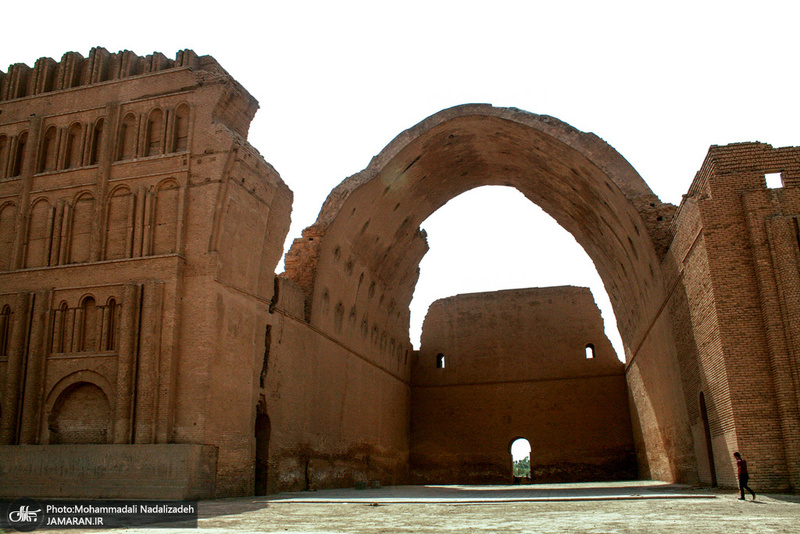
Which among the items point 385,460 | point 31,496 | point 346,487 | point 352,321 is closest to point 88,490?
point 31,496

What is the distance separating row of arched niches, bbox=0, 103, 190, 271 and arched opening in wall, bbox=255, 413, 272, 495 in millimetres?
4083

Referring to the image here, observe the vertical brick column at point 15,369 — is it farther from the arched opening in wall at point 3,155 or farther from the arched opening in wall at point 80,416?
the arched opening in wall at point 3,155

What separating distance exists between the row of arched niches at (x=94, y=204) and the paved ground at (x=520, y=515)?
19.1 feet

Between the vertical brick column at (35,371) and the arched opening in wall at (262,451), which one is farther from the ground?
the vertical brick column at (35,371)

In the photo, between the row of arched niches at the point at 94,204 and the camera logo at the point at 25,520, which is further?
the row of arched niches at the point at 94,204

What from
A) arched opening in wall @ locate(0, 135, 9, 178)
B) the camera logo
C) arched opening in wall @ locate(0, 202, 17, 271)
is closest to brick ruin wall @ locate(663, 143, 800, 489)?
the camera logo

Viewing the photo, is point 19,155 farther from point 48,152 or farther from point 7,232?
point 7,232

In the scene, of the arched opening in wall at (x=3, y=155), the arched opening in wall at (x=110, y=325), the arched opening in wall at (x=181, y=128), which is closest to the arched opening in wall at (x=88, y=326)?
the arched opening in wall at (x=110, y=325)

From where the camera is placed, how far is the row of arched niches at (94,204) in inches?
529

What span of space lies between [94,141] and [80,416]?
5814 mm

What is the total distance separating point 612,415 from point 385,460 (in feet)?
27.1

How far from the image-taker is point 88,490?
462 inches

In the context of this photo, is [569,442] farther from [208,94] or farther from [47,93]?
[47,93]

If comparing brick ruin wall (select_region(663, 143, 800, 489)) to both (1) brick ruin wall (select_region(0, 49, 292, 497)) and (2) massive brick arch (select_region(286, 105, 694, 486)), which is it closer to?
(2) massive brick arch (select_region(286, 105, 694, 486))
